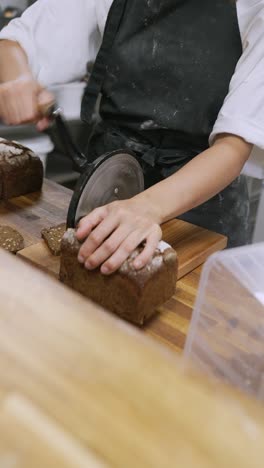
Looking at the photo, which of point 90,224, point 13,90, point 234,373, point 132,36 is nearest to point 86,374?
point 234,373

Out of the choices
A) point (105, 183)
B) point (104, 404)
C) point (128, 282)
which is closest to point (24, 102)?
point (105, 183)

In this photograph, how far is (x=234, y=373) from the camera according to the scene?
660 millimetres

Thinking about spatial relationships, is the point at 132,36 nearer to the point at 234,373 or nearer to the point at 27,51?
the point at 27,51

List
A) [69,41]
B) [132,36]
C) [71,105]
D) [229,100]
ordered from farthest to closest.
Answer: [71,105] → [69,41] → [132,36] → [229,100]

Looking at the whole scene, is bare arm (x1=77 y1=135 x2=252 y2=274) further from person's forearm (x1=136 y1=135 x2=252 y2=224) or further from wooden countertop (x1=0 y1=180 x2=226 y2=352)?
wooden countertop (x1=0 y1=180 x2=226 y2=352)

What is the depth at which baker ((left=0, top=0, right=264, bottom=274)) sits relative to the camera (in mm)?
1244

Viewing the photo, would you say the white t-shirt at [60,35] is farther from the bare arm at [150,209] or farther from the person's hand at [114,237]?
the person's hand at [114,237]

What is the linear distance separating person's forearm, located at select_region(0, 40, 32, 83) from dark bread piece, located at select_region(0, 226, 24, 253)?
534 millimetres

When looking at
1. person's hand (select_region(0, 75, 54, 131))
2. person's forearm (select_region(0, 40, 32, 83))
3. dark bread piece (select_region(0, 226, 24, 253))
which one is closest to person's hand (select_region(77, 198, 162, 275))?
dark bread piece (select_region(0, 226, 24, 253))

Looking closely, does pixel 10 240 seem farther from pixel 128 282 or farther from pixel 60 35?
pixel 60 35

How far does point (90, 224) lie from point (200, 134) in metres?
0.59

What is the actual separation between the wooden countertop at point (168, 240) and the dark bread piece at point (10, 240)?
29 millimetres

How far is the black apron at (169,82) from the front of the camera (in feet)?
4.91

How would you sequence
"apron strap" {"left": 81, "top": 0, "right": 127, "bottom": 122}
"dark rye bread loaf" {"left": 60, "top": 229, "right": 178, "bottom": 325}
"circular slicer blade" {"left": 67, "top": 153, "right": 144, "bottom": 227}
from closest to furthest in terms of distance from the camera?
1. "dark rye bread loaf" {"left": 60, "top": 229, "right": 178, "bottom": 325}
2. "circular slicer blade" {"left": 67, "top": 153, "right": 144, "bottom": 227}
3. "apron strap" {"left": 81, "top": 0, "right": 127, "bottom": 122}
